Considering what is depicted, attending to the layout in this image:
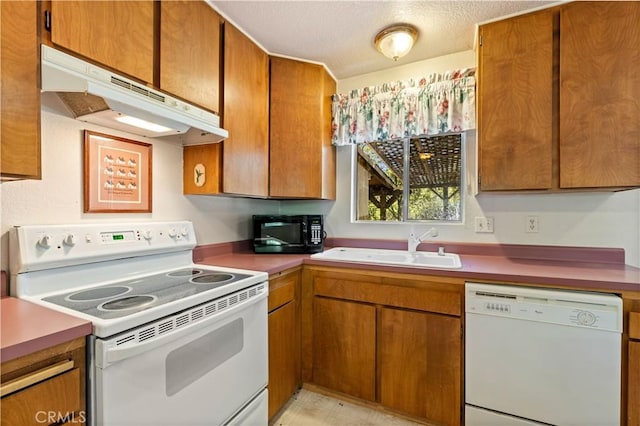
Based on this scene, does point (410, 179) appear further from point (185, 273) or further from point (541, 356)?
point (185, 273)

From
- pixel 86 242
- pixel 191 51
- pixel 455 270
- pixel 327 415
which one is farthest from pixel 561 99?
pixel 86 242

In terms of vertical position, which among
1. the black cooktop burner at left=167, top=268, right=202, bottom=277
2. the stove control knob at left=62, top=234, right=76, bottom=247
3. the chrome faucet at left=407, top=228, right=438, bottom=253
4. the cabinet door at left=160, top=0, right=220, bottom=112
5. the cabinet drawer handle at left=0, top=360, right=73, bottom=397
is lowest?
the cabinet drawer handle at left=0, top=360, right=73, bottom=397

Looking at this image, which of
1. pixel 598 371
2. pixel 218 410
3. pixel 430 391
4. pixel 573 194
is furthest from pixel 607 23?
pixel 218 410

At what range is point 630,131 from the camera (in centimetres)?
146

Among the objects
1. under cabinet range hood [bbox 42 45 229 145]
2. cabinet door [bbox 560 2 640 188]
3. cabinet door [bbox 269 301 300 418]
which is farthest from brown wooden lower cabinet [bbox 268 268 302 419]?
cabinet door [bbox 560 2 640 188]

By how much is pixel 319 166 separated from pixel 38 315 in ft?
5.75

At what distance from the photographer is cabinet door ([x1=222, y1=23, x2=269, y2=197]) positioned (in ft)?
5.79

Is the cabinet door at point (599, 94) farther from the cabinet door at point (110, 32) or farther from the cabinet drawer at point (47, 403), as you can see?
the cabinet drawer at point (47, 403)

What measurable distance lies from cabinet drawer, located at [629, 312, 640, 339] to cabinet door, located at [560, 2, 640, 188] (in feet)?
2.13

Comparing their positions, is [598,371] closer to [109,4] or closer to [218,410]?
[218,410]

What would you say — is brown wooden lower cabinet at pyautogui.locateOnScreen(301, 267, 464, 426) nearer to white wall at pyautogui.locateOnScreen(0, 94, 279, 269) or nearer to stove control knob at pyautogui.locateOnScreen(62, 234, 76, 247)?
white wall at pyautogui.locateOnScreen(0, 94, 279, 269)

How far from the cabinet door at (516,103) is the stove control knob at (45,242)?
7.10ft

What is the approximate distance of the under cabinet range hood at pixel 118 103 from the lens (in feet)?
3.32

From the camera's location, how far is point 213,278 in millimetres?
1441
